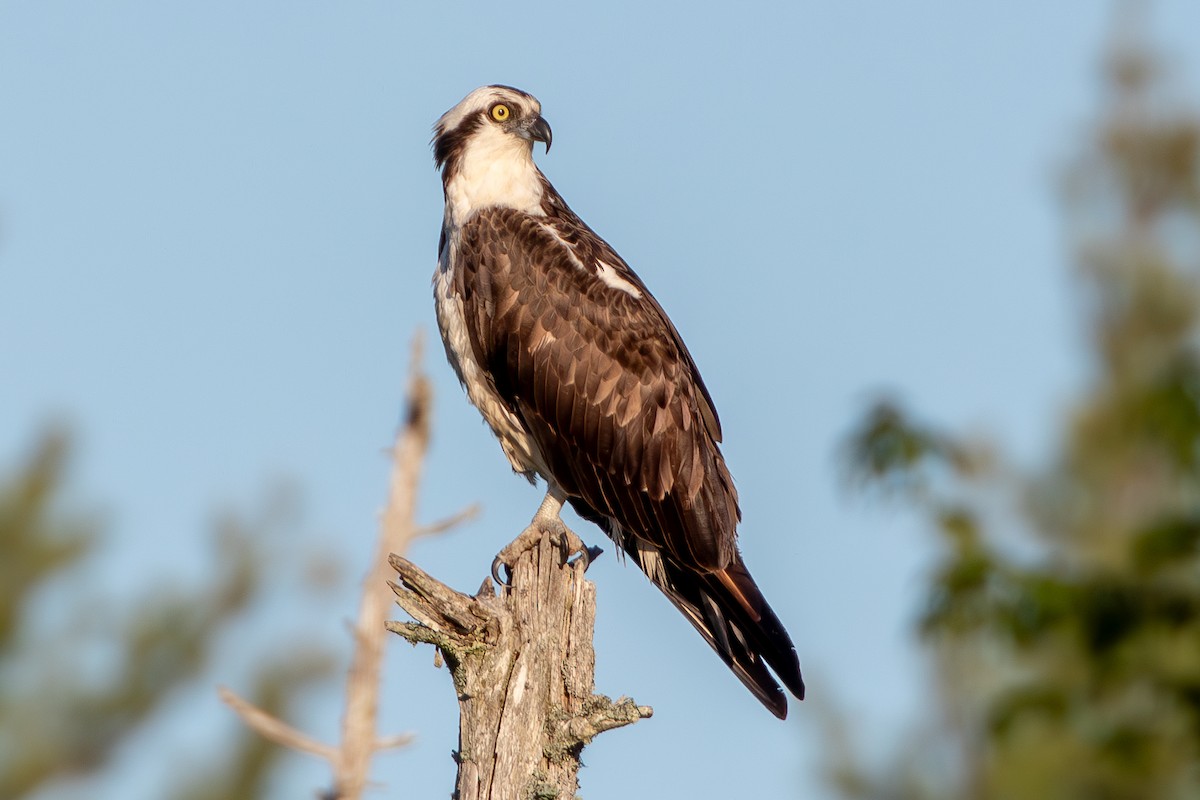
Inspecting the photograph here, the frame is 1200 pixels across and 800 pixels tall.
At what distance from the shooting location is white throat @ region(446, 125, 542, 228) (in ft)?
26.3

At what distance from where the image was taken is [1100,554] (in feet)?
43.5

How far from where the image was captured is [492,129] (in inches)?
326

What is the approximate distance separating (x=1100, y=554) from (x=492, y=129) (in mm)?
7486

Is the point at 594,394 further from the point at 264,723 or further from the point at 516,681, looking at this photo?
the point at 264,723

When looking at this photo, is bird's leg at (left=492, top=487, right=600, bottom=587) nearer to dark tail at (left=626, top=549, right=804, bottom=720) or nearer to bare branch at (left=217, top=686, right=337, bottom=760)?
dark tail at (left=626, top=549, right=804, bottom=720)

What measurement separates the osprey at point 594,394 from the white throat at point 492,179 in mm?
110

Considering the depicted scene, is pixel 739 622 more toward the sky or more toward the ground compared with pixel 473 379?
more toward the ground

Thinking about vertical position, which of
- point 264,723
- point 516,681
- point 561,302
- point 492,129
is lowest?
point 264,723

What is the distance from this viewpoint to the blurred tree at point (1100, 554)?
391 centimetres

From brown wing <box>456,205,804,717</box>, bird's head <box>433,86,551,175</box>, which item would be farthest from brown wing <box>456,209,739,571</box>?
bird's head <box>433,86,551,175</box>

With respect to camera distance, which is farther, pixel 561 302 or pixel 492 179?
pixel 492 179

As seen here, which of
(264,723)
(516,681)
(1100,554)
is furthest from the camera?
(1100,554)

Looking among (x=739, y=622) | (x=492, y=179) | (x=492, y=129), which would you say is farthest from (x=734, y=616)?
(x=492, y=129)

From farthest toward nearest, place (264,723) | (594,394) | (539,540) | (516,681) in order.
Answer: (594,394), (539,540), (516,681), (264,723)
